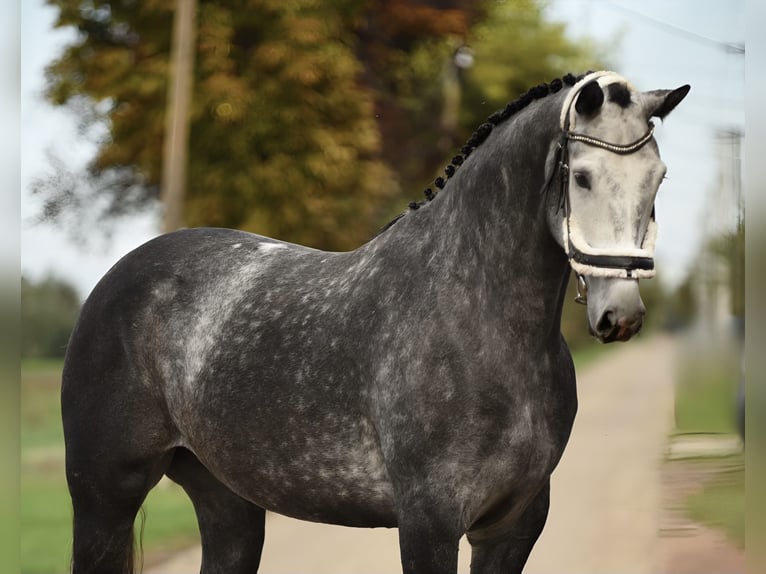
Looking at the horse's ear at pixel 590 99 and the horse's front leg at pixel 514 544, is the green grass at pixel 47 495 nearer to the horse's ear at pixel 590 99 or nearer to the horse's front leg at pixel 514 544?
the horse's front leg at pixel 514 544

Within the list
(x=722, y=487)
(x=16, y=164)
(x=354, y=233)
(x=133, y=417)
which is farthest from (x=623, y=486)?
(x=16, y=164)

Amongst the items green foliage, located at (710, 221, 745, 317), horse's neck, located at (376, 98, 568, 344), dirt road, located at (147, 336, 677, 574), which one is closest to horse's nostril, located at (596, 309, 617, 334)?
horse's neck, located at (376, 98, 568, 344)

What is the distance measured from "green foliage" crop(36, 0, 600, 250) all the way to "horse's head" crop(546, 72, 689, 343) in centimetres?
468

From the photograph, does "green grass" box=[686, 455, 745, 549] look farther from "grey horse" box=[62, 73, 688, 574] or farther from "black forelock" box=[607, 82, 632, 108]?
"black forelock" box=[607, 82, 632, 108]

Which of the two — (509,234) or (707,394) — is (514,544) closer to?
(509,234)

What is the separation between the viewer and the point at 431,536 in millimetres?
2408

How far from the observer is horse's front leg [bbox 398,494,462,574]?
2.40m

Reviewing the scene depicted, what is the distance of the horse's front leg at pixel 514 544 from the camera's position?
271 cm

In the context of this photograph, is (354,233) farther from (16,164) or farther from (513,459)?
(513,459)

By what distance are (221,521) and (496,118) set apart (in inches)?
68.0

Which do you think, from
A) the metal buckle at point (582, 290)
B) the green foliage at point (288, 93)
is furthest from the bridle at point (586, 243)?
the green foliage at point (288, 93)

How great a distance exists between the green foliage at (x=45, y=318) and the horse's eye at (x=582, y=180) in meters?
5.46

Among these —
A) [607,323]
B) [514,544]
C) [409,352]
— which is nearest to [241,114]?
[409,352]

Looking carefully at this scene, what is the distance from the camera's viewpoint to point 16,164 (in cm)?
339
